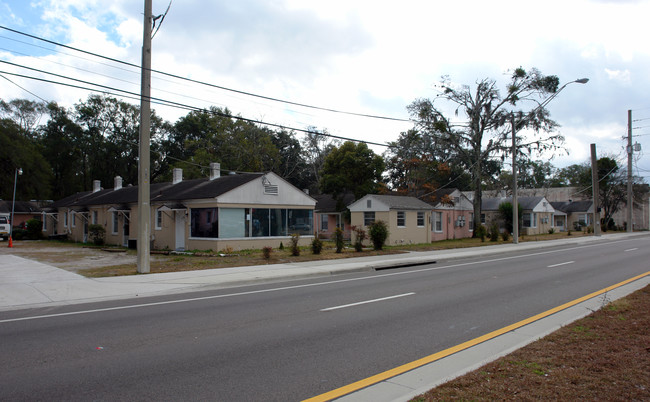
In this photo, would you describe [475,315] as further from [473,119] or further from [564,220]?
[564,220]

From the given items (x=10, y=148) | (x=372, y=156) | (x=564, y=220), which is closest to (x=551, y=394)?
(x=372, y=156)

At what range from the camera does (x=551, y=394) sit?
14.4 ft

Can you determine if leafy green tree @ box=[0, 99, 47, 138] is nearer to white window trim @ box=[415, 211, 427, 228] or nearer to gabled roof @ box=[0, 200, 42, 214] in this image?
gabled roof @ box=[0, 200, 42, 214]

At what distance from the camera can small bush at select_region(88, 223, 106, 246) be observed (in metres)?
33.0

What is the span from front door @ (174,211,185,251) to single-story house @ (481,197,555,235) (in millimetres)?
34409

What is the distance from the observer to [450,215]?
39312 millimetres

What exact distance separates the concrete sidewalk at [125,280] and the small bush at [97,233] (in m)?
14.0

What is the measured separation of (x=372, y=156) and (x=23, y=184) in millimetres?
39073

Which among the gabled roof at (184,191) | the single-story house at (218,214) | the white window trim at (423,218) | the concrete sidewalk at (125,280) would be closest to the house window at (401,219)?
the white window trim at (423,218)

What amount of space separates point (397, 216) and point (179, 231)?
→ 46.4 ft

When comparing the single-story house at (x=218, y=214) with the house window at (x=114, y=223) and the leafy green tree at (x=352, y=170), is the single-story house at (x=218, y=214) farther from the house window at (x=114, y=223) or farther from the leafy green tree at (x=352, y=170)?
the leafy green tree at (x=352, y=170)

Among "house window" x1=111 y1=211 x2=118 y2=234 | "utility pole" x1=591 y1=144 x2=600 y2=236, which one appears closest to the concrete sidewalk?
"house window" x1=111 y1=211 x2=118 y2=234

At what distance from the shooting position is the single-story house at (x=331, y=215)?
40756 mm

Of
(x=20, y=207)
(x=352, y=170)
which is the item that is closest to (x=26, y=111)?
(x=20, y=207)
